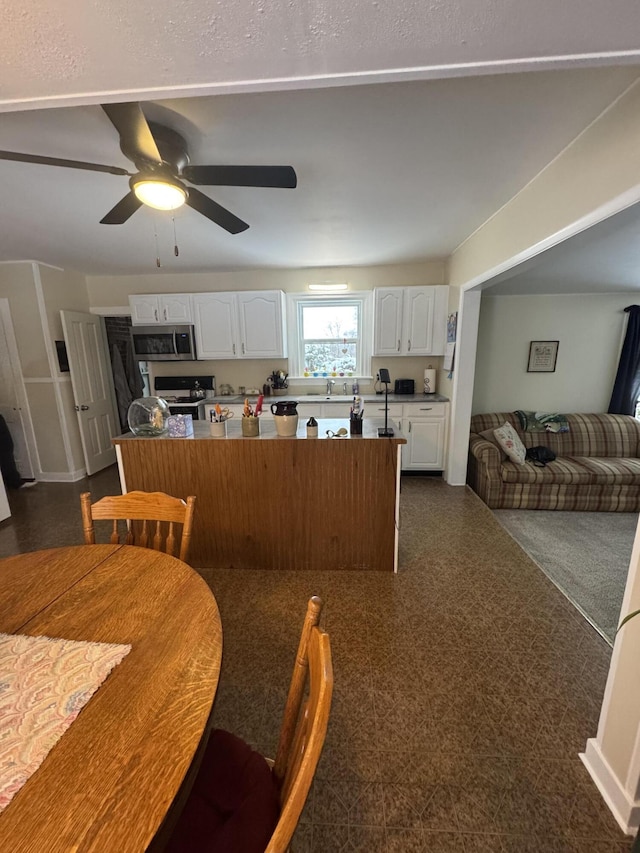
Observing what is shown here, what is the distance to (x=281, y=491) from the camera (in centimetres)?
227

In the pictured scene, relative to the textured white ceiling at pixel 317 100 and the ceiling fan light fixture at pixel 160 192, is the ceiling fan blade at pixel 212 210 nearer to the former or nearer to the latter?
the ceiling fan light fixture at pixel 160 192

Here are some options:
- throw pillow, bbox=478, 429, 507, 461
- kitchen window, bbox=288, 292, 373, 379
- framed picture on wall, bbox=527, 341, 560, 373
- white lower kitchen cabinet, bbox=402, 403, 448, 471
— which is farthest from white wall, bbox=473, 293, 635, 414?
kitchen window, bbox=288, 292, 373, 379

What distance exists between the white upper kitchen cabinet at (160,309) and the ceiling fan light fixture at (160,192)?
8.30 feet

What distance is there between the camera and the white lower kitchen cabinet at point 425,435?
3885 mm

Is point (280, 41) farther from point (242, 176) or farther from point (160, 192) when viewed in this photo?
point (160, 192)

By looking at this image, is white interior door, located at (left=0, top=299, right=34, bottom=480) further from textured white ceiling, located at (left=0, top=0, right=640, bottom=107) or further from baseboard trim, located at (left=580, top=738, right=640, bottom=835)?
baseboard trim, located at (left=580, top=738, right=640, bottom=835)

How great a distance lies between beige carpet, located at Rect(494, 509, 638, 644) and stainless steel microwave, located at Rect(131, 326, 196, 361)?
394 cm

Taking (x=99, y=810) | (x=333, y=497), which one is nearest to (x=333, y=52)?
(x=99, y=810)

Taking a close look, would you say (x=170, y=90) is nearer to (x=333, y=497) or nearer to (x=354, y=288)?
(x=333, y=497)

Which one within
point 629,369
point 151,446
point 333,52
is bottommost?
point 151,446

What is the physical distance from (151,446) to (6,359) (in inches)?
125

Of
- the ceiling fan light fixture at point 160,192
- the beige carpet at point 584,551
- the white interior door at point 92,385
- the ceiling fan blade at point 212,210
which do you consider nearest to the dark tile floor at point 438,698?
the beige carpet at point 584,551

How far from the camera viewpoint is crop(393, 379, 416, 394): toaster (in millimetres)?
4277

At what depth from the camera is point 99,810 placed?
56 centimetres
